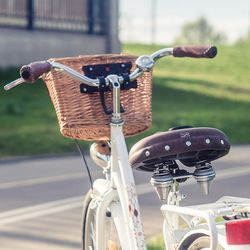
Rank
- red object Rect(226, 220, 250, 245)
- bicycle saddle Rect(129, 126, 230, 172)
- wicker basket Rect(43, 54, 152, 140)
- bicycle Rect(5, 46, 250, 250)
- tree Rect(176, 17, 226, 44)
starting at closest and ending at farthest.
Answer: red object Rect(226, 220, 250, 245) < bicycle Rect(5, 46, 250, 250) < bicycle saddle Rect(129, 126, 230, 172) < wicker basket Rect(43, 54, 152, 140) < tree Rect(176, 17, 226, 44)

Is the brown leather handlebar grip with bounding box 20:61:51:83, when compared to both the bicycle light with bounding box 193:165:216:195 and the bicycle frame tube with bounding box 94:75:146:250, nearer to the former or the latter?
the bicycle frame tube with bounding box 94:75:146:250

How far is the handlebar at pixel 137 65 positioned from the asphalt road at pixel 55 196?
3.72 meters

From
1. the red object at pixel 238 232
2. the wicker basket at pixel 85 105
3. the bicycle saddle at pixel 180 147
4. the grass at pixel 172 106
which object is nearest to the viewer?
the red object at pixel 238 232

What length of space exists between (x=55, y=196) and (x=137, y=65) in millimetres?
7042

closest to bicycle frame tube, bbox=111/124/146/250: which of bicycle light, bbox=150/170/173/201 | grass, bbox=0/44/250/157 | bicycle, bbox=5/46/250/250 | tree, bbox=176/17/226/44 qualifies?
bicycle, bbox=5/46/250/250

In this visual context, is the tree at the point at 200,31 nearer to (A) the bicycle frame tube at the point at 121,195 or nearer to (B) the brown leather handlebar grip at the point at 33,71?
(A) the bicycle frame tube at the point at 121,195

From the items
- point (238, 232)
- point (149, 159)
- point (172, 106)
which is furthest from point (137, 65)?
point (172, 106)

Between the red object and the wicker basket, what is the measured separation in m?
1.10

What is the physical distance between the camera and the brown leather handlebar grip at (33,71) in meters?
4.21

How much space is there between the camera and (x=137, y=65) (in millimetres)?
4332

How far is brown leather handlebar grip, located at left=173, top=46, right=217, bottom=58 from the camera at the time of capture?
4387mm

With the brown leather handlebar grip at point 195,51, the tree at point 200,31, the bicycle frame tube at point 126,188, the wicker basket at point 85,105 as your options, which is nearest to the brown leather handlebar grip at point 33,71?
the wicker basket at point 85,105

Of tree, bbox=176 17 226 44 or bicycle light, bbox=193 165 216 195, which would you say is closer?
bicycle light, bbox=193 165 216 195

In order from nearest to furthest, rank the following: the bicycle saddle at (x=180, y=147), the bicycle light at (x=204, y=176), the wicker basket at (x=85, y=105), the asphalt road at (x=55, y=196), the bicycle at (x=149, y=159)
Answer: the bicycle at (x=149, y=159), the bicycle saddle at (x=180, y=147), the bicycle light at (x=204, y=176), the wicker basket at (x=85, y=105), the asphalt road at (x=55, y=196)
